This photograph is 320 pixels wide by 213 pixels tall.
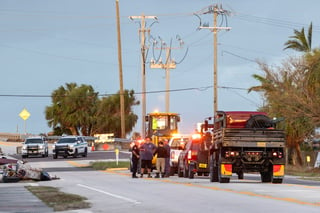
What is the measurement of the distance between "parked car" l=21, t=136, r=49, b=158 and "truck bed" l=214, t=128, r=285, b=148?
44.3 metres

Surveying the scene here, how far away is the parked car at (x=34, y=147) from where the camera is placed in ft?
243

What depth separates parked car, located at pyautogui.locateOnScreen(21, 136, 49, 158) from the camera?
73938 mm

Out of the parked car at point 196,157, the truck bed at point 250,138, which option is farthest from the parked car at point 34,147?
the truck bed at point 250,138

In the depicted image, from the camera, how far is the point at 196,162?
37.3 m

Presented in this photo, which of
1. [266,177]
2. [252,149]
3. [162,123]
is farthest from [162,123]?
[252,149]

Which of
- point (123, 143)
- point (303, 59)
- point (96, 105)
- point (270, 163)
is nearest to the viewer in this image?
point (270, 163)

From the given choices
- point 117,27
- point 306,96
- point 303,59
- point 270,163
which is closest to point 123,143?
point 117,27

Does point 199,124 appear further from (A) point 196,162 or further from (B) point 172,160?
(B) point 172,160

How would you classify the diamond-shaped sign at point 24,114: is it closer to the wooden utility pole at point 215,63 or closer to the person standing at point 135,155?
the wooden utility pole at point 215,63

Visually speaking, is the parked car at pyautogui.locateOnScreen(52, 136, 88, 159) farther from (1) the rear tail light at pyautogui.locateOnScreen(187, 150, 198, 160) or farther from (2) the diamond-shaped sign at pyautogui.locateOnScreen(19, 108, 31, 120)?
(1) the rear tail light at pyautogui.locateOnScreen(187, 150, 198, 160)

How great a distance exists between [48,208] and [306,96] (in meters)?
37.8

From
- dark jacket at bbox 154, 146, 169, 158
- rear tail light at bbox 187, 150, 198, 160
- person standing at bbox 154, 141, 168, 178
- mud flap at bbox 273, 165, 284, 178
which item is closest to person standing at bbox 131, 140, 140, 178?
person standing at bbox 154, 141, 168, 178

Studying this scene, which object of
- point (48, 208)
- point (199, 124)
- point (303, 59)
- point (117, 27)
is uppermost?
point (117, 27)

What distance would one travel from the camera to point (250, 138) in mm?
31641
